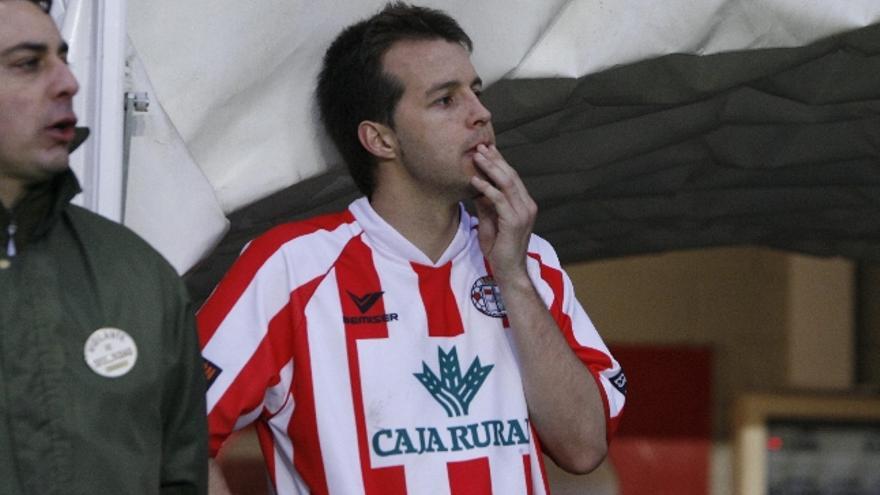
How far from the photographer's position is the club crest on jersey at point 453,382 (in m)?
3.28

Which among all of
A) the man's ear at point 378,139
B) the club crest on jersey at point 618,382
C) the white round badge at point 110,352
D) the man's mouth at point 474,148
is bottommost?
the white round badge at point 110,352

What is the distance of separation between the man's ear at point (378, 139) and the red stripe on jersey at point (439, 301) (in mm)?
224

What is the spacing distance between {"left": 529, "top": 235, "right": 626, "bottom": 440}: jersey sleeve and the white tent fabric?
373 mm

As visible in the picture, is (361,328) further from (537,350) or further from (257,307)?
(537,350)

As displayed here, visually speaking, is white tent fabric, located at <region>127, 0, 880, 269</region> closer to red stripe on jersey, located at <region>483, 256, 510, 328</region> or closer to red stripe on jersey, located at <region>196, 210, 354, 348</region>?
red stripe on jersey, located at <region>196, 210, 354, 348</region>

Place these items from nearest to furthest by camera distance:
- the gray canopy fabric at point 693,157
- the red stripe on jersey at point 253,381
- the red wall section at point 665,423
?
the red stripe on jersey at point 253,381
the gray canopy fabric at point 693,157
the red wall section at point 665,423

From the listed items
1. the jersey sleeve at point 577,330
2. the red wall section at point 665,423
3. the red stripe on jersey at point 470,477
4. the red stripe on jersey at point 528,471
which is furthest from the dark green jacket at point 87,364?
the red wall section at point 665,423

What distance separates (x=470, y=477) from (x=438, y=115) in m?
0.65

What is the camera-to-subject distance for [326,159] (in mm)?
3463

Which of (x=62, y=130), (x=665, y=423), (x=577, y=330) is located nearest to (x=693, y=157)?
(x=577, y=330)

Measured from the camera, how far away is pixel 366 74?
350 centimetres

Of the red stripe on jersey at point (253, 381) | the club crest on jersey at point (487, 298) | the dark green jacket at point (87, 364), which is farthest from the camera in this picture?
the club crest on jersey at point (487, 298)

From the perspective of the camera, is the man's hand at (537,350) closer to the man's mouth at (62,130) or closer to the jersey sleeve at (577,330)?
the jersey sleeve at (577,330)

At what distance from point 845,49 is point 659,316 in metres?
4.06
